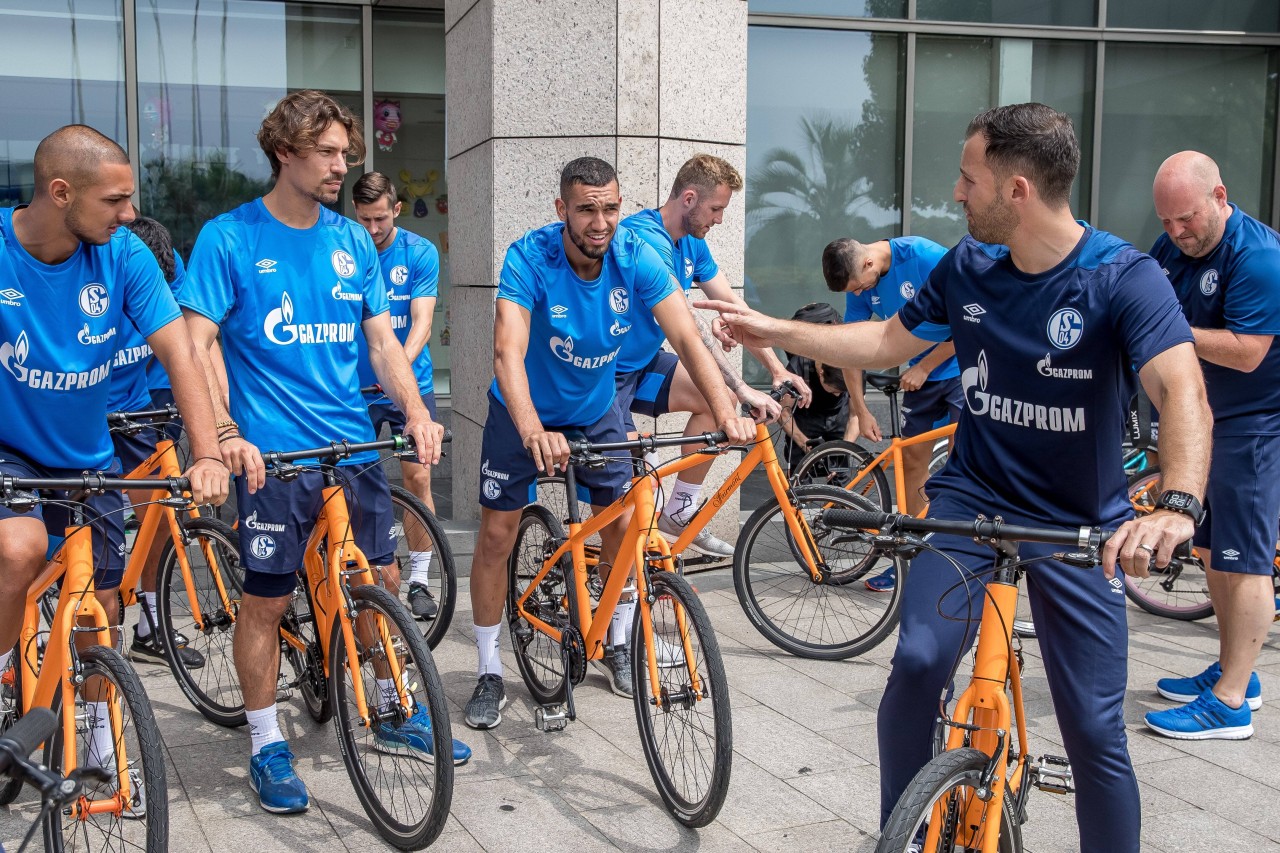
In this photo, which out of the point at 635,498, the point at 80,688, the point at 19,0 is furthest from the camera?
the point at 19,0

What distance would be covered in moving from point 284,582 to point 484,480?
3.25 feet

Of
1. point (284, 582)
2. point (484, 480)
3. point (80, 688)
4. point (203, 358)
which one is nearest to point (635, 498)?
point (484, 480)

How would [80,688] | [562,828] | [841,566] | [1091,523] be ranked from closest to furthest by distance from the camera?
[1091,523] → [80,688] → [562,828] → [841,566]

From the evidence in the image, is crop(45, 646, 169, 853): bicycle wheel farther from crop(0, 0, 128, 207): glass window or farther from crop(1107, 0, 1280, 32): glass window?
crop(1107, 0, 1280, 32): glass window

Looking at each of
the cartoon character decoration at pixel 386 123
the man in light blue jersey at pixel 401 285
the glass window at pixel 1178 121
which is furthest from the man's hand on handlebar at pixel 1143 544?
the glass window at pixel 1178 121

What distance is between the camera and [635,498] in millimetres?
4324

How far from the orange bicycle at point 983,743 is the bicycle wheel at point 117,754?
71.4 inches

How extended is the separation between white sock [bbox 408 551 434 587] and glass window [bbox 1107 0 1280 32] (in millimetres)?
9169

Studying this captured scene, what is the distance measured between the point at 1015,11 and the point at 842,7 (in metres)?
1.71

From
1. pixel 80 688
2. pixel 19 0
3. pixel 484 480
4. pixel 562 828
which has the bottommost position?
pixel 562 828

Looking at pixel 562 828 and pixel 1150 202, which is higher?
pixel 1150 202

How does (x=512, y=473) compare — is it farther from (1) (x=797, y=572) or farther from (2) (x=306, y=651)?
(1) (x=797, y=572)

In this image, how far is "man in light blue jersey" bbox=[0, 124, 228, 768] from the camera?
11.6 ft

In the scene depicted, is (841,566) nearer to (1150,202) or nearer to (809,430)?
(809,430)
